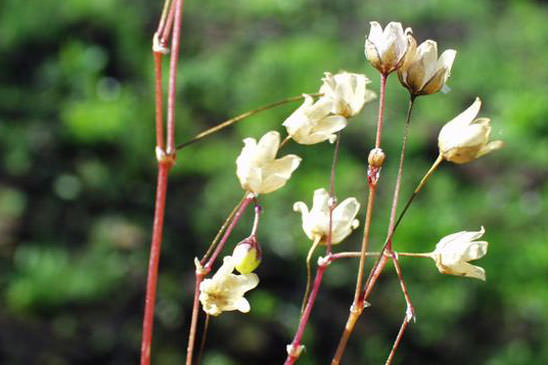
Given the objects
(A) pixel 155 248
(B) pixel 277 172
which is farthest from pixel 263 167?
(A) pixel 155 248

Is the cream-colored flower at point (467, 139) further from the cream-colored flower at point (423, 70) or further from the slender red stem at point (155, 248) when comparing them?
the slender red stem at point (155, 248)

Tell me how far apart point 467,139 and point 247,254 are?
0.20 meters

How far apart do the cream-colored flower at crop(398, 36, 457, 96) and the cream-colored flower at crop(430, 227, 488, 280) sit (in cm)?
12

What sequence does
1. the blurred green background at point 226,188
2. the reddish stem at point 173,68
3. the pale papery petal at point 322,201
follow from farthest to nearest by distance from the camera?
the blurred green background at point 226,188
the pale papery petal at point 322,201
the reddish stem at point 173,68

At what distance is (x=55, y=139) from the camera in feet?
10.4

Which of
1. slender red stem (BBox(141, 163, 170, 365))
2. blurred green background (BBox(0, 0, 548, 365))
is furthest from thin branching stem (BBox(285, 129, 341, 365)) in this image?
blurred green background (BBox(0, 0, 548, 365))

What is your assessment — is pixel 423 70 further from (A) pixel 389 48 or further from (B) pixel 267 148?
Answer: (B) pixel 267 148

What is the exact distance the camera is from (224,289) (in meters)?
0.66

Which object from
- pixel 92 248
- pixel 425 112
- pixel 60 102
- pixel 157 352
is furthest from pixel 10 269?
pixel 425 112

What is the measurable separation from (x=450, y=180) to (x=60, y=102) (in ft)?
5.40

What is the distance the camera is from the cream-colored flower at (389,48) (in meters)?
0.63

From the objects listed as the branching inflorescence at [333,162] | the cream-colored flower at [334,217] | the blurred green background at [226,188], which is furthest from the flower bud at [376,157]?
the blurred green background at [226,188]

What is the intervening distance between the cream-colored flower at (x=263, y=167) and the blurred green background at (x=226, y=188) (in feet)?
5.77

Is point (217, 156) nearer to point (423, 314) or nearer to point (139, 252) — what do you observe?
point (139, 252)
